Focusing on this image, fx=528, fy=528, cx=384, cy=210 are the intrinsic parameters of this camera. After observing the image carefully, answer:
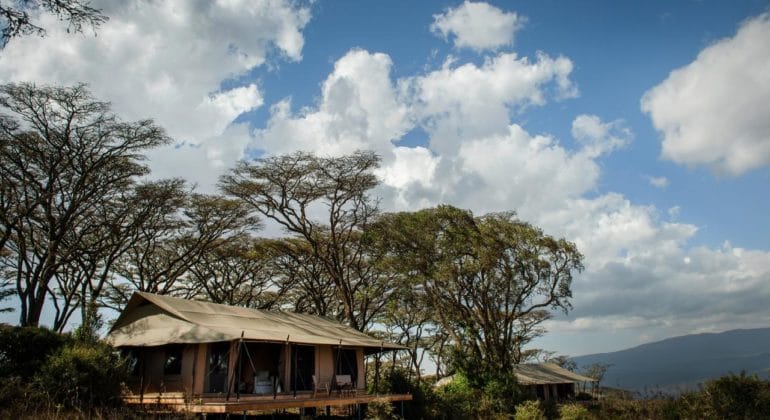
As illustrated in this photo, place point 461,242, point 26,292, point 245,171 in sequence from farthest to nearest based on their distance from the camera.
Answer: point 461,242, point 245,171, point 26,292

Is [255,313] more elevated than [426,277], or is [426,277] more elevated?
[426,277]

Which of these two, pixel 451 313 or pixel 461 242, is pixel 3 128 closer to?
pixel 461 242

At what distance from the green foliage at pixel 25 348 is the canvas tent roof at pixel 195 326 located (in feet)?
9.55

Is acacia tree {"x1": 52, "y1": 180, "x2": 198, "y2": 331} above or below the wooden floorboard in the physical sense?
above

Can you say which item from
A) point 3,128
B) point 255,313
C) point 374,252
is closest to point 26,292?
point 3,128

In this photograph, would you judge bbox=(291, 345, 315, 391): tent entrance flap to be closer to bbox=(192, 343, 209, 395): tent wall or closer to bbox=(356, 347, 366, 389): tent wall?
bbox=(356, 347, 366, 389): tent wall

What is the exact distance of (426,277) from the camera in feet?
99.3

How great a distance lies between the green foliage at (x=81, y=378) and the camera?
13609mm

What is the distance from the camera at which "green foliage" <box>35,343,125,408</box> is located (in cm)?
1361

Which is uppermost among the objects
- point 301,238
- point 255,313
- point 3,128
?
point 3,128

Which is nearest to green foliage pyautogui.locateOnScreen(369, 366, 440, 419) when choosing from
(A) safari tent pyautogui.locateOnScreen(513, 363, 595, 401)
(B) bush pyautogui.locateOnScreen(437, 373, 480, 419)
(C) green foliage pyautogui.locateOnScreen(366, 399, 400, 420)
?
(B) bush pyautogui.locateOnScreen(437, 373, 480, 419)

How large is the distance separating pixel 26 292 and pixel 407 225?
18.2 meters

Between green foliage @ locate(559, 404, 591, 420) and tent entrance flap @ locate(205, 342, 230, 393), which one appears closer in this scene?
tent entrance flap @ locate(205, 342, 230, 393)

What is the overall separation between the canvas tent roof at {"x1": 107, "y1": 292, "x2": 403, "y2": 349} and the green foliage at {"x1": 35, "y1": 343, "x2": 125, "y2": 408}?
2742 mm
